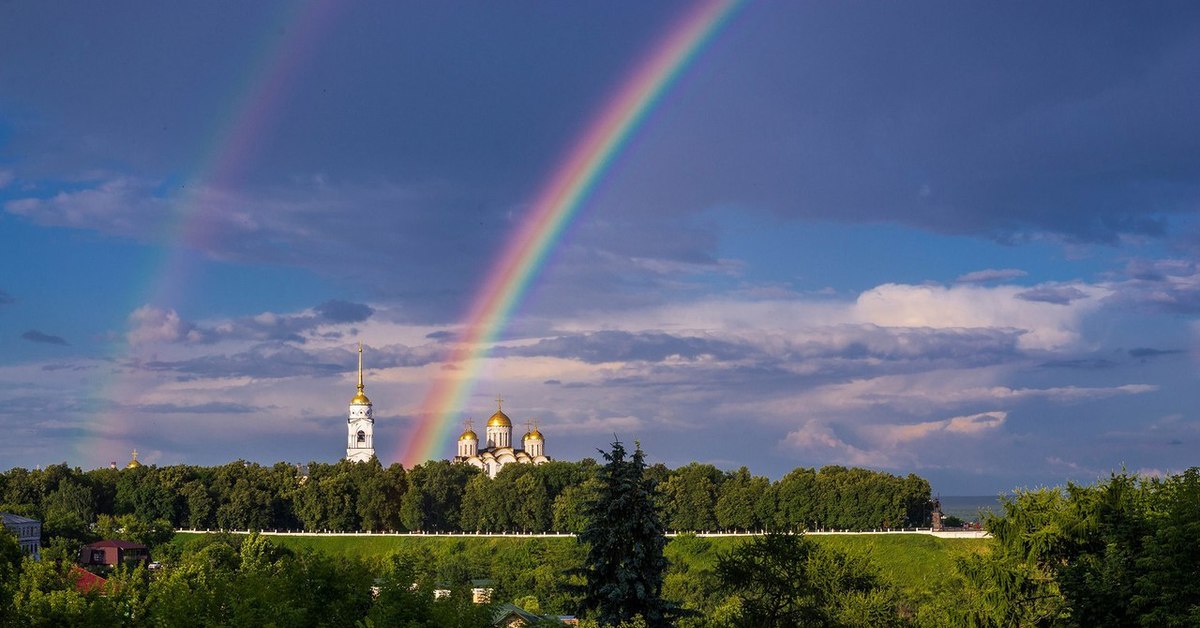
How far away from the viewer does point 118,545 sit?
103 m

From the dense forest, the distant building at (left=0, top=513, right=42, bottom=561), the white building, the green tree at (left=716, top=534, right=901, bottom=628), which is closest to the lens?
the dense forest

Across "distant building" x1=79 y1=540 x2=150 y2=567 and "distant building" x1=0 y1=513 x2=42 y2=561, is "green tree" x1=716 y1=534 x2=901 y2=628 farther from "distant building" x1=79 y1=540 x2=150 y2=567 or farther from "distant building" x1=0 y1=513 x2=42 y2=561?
"distant building" x1=0 y1=513 x2=42 y2=561

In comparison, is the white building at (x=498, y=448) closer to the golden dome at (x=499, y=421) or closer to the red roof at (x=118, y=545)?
the golden dome at (x=499, y=421)

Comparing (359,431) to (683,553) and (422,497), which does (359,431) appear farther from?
(683,553)

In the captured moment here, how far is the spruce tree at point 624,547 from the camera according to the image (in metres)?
34.2

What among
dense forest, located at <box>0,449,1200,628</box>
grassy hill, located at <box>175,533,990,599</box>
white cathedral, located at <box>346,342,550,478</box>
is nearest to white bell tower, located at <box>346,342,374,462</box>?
white cathedral, located at <box>346,342,550,478</box>

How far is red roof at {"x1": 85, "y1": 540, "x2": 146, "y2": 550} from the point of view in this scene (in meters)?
102

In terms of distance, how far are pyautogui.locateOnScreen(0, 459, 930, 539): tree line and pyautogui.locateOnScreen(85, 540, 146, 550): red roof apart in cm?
428

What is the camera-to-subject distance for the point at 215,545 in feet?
339

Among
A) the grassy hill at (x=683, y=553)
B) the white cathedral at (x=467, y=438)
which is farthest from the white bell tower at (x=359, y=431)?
the grassy hill at (x=683, y=553)

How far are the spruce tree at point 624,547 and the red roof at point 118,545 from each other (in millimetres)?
78219

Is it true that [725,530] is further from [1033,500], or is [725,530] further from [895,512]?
[1033,500]

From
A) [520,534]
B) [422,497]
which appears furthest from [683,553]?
[422,497]

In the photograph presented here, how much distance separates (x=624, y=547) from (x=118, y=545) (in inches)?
3152
